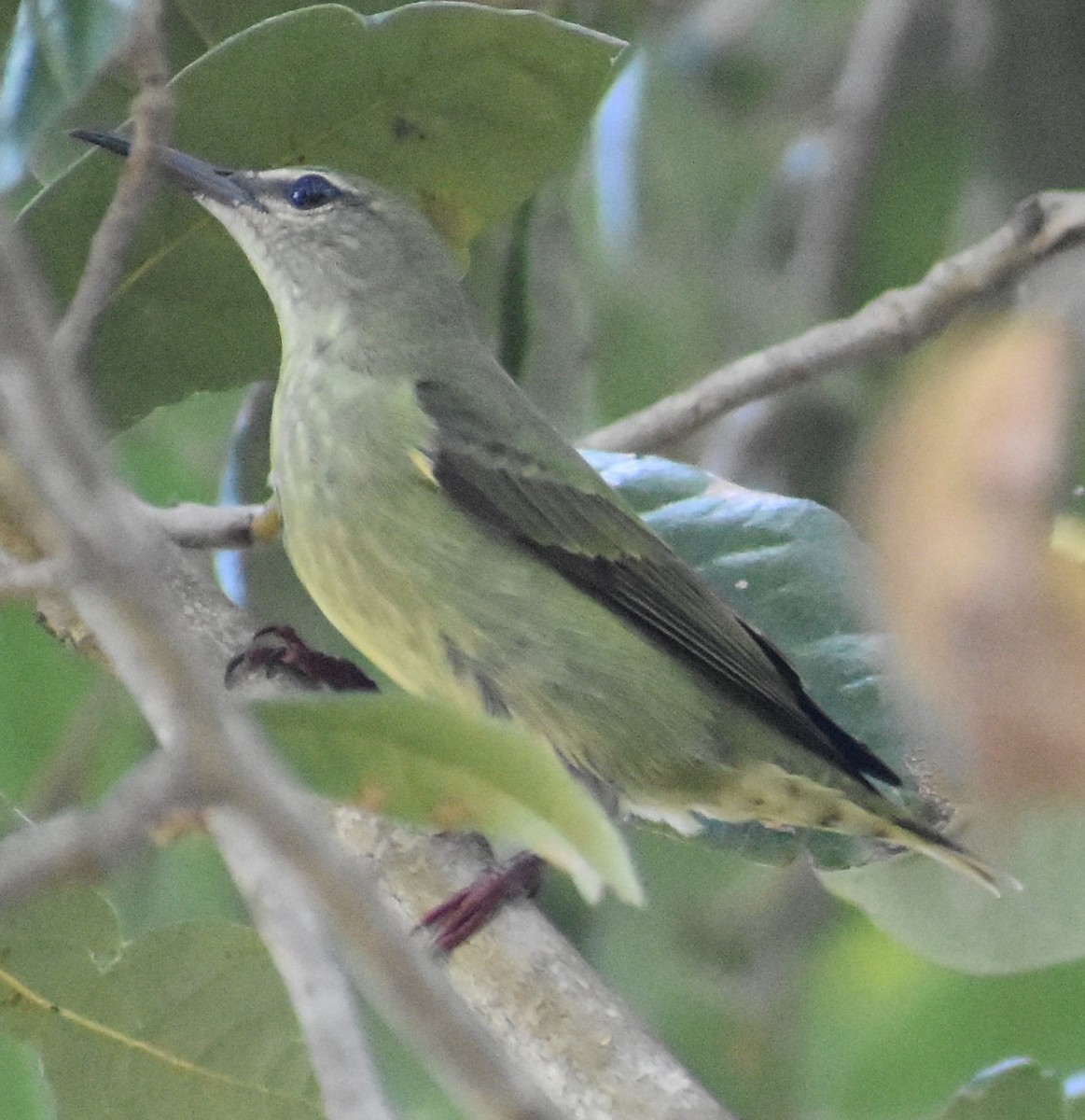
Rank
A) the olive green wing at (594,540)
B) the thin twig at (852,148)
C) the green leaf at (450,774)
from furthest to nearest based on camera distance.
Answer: the thin twig at (852,148), the olive green wing at (594,540), the green leaf at (450,774)

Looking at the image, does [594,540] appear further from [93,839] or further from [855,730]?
[93,839]

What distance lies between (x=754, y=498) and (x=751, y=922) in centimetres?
166

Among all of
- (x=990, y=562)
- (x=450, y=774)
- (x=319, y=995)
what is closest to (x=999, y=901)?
(x=990, y=562)

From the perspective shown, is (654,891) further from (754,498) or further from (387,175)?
(387,175)

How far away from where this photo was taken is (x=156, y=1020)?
2.24 meters

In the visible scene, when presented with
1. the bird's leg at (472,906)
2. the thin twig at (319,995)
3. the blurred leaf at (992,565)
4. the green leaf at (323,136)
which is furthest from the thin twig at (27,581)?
the green leaf at (323,136)

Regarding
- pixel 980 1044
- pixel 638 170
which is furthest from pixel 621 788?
pixel 638 170

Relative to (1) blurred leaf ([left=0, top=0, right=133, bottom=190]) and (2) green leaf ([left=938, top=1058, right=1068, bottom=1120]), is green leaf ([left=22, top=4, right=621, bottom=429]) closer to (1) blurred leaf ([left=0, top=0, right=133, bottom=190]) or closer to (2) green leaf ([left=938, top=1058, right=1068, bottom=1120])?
(1) blurred leaf ([left=0, top=0, right=133, bottom=190])

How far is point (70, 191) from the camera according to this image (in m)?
2.43

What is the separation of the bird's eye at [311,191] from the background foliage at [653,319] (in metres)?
0.25

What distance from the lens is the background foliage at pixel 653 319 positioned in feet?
7.94

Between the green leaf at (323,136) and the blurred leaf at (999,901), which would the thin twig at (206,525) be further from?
the blurred leaf at (999,901)

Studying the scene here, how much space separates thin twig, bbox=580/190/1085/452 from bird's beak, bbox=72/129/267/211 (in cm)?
81

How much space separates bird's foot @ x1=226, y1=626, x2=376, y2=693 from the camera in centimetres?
233
